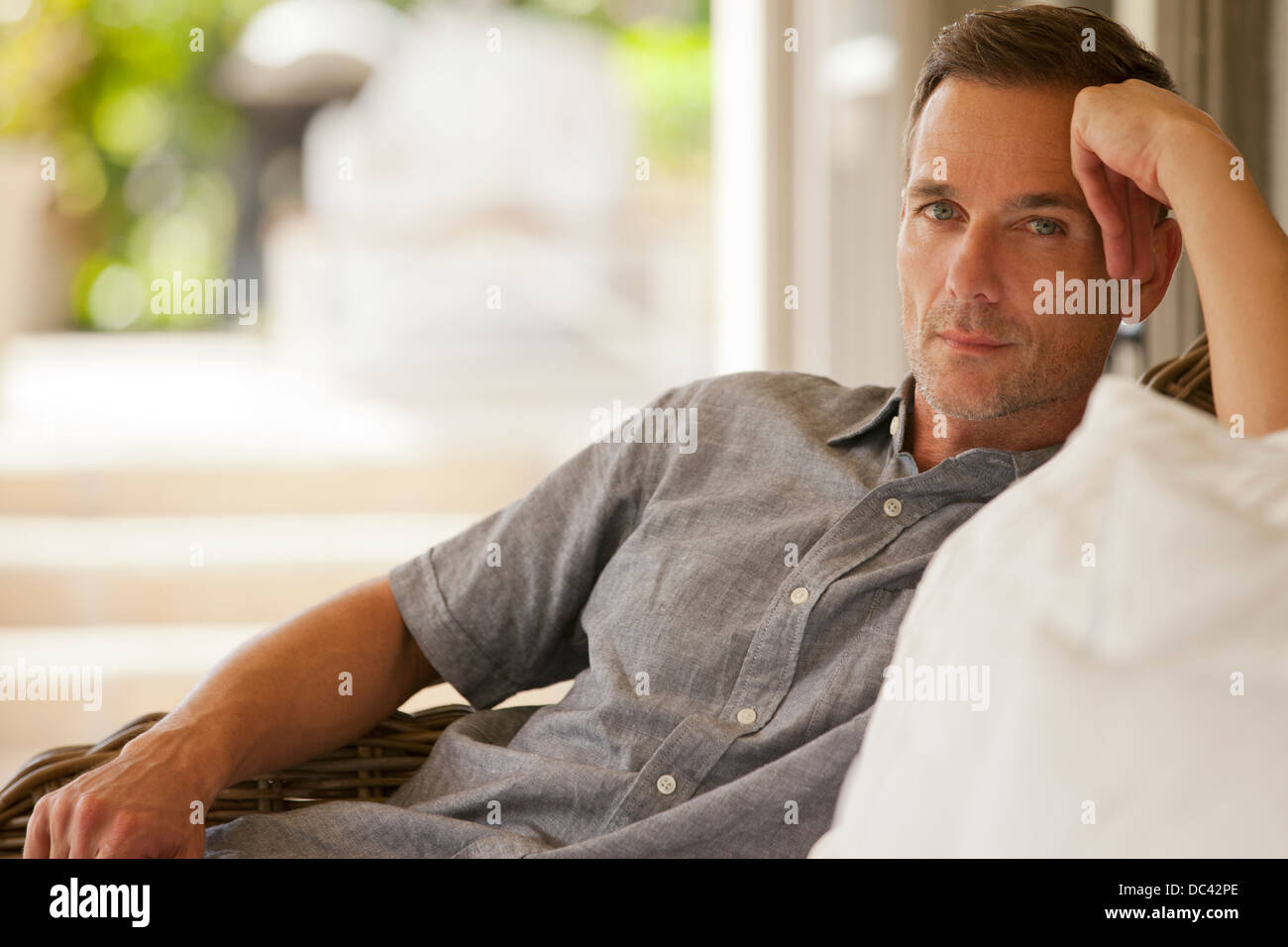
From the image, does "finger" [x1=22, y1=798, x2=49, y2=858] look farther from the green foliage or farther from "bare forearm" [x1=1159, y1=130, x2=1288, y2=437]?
the green foliage

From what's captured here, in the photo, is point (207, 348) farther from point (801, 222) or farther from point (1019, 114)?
point (1019, 114)

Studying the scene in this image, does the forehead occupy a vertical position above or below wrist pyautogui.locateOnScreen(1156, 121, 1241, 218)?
above

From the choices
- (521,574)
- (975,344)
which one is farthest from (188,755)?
(975,344)

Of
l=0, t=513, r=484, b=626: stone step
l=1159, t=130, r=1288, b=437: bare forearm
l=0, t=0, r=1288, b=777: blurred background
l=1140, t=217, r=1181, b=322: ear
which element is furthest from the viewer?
l=0, t=513, r=484, b=626: stone step

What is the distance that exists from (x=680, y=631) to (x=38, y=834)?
561 mm

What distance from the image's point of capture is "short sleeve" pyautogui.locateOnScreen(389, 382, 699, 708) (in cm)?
130

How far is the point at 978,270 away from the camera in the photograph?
3.85ft

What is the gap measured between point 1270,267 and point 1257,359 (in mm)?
82

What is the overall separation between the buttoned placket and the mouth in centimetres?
11

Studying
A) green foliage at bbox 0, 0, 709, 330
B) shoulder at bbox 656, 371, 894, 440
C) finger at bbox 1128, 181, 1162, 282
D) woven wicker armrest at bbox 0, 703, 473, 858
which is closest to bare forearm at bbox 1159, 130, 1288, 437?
finger at bbox 1128, 181, 1162, 282

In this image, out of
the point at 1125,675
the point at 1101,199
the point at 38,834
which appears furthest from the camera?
the point at 1101,199

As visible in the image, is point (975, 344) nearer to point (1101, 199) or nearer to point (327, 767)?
point (1101, 199)

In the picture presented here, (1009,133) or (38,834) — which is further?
(1009,133)

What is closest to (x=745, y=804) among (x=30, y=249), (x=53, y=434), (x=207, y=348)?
(x=53, y=434)
